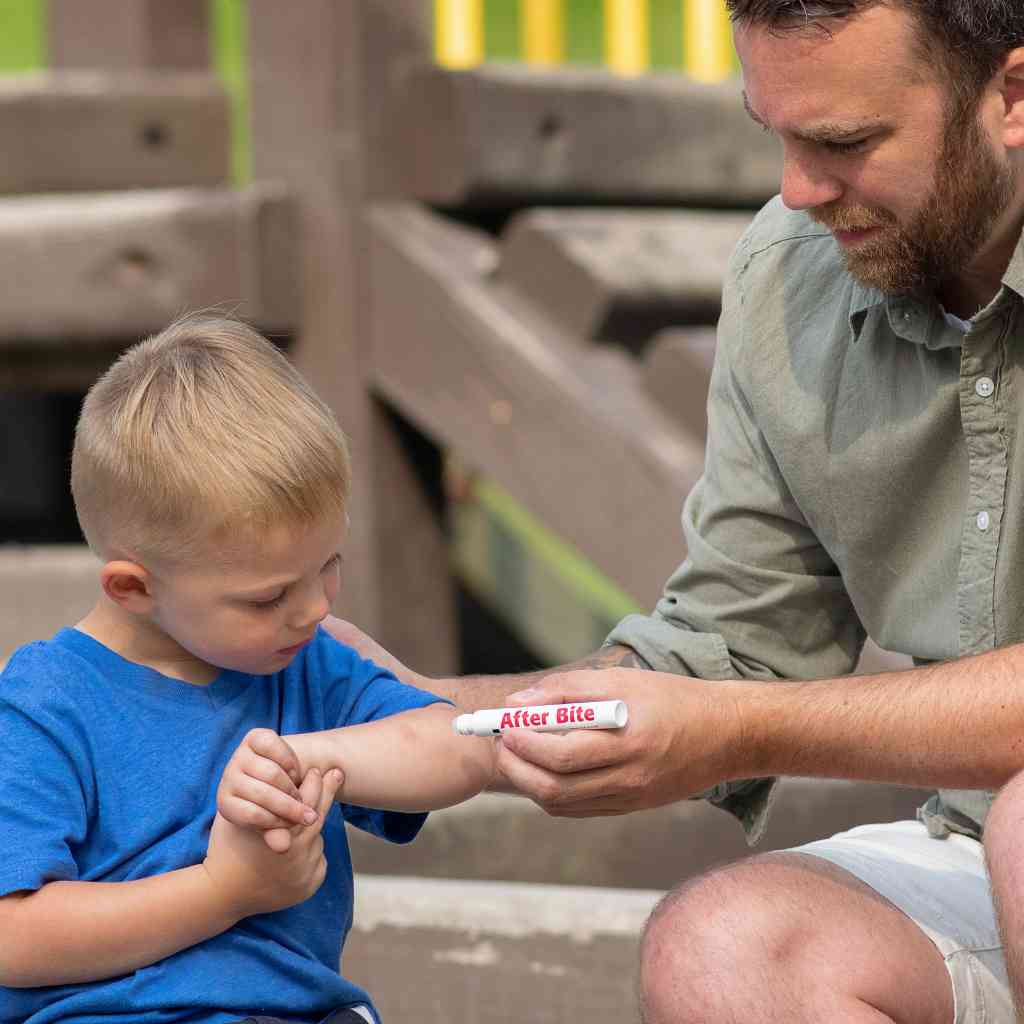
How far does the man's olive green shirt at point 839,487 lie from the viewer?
2137mm

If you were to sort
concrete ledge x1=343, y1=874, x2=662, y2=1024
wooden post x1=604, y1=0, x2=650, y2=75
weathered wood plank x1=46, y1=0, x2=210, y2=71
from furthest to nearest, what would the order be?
wooden post x1=604, y1=0, x2=650, y2=75 < weathered wood plank x1=46, y1=0, x2=210, y2=71 < concrete ledge x1=343, y1=874, x2=662, y2=1024

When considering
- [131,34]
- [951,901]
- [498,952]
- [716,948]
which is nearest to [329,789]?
[716,948]

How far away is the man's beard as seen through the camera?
6.84 ft

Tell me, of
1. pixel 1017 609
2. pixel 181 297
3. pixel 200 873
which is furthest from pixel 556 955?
pixel 181 297

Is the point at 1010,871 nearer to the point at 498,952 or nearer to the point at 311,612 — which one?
the point at 311,612

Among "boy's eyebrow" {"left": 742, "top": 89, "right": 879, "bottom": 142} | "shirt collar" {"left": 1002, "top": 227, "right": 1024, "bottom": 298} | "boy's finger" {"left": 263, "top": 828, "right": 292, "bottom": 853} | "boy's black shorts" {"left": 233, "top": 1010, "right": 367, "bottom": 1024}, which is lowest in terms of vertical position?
"boy's black shorts" {"left": 233, "top": 1010, "right": 367, "bottom": 1024}

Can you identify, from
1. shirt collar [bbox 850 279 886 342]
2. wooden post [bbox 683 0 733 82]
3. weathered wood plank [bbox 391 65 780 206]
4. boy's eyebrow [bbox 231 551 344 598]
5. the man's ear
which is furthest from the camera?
wooden post [bbox 683 0 733 82]

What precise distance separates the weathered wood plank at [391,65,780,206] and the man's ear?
1.81 metres

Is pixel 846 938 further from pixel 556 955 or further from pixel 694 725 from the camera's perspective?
pixel 556 955

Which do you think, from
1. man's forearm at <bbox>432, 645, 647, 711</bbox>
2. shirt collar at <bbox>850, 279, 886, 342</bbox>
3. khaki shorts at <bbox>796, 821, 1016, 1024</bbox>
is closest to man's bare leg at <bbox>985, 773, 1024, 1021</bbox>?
khaki shorts at <bbox>796, 821, 1016, 1024</bbox>

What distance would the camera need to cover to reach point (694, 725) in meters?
1.95

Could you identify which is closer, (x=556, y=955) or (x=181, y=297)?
(x=556, y=955)

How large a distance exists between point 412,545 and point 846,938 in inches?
84.7

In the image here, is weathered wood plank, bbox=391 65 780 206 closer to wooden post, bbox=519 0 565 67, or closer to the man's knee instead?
wooden post, bbox=519 0 565 67
